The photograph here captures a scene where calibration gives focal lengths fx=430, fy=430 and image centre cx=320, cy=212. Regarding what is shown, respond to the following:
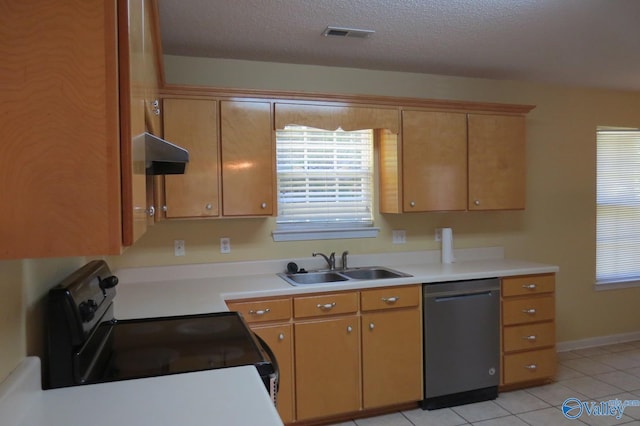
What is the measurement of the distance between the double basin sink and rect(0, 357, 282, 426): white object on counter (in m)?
1.74

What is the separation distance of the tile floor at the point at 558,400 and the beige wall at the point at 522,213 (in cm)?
46

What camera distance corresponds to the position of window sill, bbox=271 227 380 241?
128 inches

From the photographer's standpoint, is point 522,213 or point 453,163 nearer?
point 453,163

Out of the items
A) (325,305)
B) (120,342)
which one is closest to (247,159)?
(325,305)

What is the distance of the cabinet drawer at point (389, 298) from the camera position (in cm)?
284

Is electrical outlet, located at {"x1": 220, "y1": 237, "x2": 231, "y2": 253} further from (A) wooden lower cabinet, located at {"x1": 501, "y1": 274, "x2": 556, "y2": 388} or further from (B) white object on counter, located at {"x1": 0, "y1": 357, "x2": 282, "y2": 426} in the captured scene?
(A) wooden lower cabinet, located at {"x1": 501, "y1": 274, "x2": 556, "y2": 388}

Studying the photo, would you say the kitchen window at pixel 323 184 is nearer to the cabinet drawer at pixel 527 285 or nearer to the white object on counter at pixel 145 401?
the cabinet drawer at pixel 527 285

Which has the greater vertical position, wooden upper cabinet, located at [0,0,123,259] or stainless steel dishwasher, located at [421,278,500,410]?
wooden upper cabinet, located at [0,0,123,259]

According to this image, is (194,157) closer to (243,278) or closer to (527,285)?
(243,278)

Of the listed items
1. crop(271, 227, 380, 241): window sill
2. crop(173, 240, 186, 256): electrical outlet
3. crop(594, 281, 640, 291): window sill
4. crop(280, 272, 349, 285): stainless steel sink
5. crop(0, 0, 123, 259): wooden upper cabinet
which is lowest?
crop(594, 281, 640, 291): window sill

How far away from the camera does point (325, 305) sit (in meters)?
2.75

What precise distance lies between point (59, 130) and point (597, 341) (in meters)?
4.92

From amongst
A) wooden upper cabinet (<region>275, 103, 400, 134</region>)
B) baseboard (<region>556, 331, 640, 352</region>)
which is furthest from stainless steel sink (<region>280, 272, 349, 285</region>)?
baseboard (<region>556, 331, 640, 352</region>)

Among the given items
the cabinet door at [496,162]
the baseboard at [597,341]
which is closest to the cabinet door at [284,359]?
the cabinet door at [496,162]
